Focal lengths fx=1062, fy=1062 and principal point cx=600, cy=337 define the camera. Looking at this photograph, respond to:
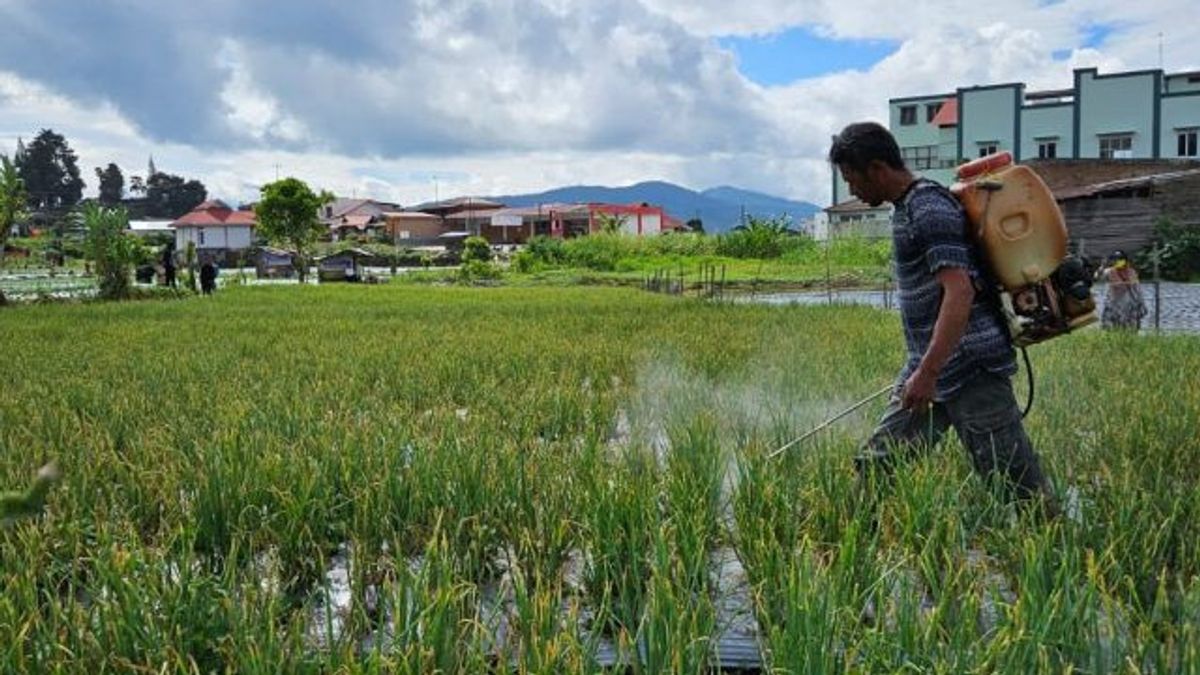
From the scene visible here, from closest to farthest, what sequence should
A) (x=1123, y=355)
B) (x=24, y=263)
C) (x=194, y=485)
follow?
1. (x=194, y=485)
2. (x=1123, y=355)
3. (x=24, y=263)

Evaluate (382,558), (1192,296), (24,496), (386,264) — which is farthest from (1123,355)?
(386,264)

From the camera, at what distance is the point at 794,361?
7.44 m

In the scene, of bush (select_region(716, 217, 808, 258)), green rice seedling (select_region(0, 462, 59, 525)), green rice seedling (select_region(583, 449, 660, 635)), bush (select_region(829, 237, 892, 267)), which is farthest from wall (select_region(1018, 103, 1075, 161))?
green rice seedling (select_region(0, 462, 59, 525))

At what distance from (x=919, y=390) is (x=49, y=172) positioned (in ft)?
295

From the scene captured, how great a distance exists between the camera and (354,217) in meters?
77.3

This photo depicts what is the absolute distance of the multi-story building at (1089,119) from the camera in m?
33.8

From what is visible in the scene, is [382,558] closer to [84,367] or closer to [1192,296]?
[84,367]

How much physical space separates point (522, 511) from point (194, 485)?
3.61 feet

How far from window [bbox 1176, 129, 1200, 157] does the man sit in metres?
35.7

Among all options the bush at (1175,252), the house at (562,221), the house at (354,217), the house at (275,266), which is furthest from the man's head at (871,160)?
the house at (562,221)

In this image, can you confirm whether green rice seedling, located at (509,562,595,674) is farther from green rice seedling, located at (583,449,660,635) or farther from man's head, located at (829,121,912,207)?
man's head, located at (829,121,912,207)

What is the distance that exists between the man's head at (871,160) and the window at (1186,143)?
1410 inches

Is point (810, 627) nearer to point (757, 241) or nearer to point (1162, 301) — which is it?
point (1162, 301)

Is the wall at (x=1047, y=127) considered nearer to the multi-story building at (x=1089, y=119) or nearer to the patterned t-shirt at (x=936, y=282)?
the multi-story building at (x=1089, y=119)
